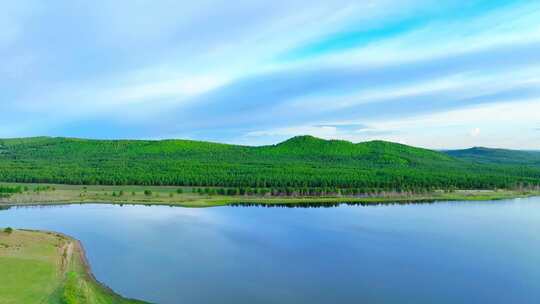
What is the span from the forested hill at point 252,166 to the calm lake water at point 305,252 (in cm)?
1898

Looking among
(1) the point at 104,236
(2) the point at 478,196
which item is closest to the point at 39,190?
(1) the point at 104,236

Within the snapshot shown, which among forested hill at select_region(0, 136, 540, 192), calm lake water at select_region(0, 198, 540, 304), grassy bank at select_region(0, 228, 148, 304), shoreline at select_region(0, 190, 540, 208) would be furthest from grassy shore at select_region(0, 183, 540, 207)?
grassy bank at select_region(0, 228, 148, 304)

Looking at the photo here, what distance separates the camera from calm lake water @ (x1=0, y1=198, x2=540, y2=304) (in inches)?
1056

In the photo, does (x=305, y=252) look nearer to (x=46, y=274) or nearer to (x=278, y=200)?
(x=46, y=274)

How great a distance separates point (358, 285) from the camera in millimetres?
28062

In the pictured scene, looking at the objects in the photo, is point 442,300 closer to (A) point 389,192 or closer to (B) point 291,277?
(B) point 291,277

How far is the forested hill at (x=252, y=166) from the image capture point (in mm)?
79500

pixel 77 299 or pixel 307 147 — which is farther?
pixel 307 147

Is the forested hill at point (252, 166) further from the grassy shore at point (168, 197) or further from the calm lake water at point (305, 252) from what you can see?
the calm lake water at point (305, 252)

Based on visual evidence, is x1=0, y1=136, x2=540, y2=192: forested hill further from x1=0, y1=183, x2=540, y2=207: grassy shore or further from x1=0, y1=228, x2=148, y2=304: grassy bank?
x1=0, y1=228, x2=148, y2=304: grassy bank

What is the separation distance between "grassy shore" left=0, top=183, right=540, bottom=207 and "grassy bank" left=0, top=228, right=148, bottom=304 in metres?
27.2

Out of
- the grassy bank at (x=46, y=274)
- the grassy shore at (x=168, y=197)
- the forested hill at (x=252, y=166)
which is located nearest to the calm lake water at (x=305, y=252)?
the grassy bank at (x=46, y=274)

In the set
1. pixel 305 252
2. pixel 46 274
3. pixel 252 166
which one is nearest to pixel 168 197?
pixel 305 252

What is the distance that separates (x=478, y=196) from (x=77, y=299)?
2843 inches
